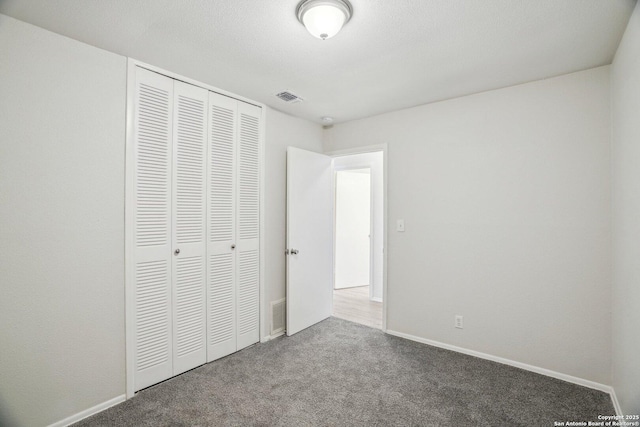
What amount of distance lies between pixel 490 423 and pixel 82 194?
3.08m

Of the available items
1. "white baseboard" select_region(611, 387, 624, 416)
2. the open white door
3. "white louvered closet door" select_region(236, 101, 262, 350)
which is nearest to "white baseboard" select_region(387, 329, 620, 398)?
"white baseboard" select_region(611, 387, 624, 416)

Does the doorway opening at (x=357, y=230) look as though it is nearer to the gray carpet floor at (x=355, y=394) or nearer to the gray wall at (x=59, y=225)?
the gray carpet floor at (x=355, y=394)

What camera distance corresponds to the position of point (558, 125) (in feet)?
8.10

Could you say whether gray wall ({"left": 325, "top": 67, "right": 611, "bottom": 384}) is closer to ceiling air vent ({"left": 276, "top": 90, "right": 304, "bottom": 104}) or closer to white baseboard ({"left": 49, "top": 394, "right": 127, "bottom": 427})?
ceiling air vent ({"left": 276, "top": 90, "right": 304, "bottom": 104})

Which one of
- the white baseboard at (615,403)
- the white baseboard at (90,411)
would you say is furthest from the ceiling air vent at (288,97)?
the white baseboard at (615,403)

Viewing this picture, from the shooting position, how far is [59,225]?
1928mm

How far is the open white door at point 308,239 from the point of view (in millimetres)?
3375

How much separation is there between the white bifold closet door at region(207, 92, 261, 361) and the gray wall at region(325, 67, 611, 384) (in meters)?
1.52

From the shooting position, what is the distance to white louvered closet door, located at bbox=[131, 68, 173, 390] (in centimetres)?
228

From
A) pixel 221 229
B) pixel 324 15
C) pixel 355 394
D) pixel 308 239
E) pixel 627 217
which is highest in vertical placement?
pixel 324 15

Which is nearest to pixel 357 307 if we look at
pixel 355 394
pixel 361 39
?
pixel 355 394

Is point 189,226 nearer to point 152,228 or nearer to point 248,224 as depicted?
point 152,228

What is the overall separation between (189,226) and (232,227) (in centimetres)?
43

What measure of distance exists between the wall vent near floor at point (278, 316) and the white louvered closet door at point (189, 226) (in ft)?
2.63
